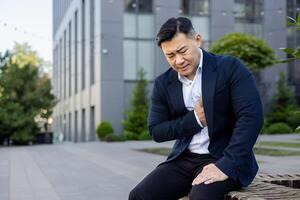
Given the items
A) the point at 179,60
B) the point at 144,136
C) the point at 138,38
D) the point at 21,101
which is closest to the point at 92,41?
the point at 138,38

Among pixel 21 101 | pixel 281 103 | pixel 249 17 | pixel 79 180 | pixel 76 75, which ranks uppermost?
pixel 249 17

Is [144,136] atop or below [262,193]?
below

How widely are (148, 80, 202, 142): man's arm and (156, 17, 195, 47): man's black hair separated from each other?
0.41 meters

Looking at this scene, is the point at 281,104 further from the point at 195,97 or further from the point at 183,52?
the point at 183,52

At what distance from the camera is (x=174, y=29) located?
2.86m

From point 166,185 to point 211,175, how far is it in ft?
1.32

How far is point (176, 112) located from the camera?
308cm

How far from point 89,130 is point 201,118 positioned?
32820 millimetres

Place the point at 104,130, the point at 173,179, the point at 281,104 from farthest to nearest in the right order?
the point at 281,104 < the point at 104,130 < the point at 173,179

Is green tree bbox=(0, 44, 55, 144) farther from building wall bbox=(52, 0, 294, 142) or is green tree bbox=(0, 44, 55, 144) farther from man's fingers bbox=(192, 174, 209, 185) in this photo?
man's fingers bbox=(192, 174, 209, 185)

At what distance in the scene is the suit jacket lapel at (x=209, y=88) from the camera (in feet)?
9.45

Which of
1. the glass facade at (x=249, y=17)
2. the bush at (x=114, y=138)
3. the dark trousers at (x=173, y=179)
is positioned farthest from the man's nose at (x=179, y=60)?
the glass facade at (x=249, y=17)

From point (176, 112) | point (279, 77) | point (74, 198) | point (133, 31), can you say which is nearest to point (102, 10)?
point (133, 31)

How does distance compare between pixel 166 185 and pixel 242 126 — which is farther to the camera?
pixel 166 185
